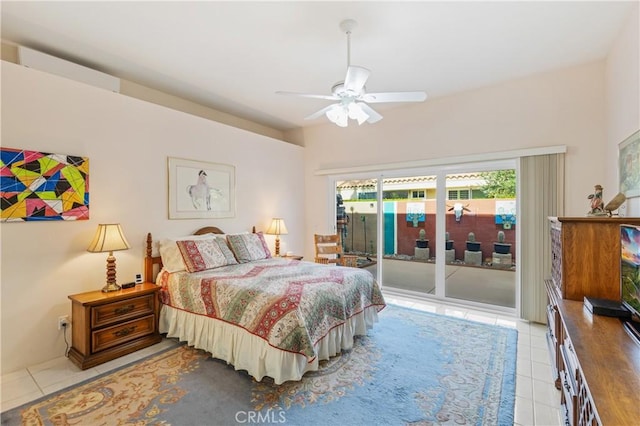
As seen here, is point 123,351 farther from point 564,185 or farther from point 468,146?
point 564,185

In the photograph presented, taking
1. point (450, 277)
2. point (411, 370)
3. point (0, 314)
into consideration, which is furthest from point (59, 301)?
point (450, 277)

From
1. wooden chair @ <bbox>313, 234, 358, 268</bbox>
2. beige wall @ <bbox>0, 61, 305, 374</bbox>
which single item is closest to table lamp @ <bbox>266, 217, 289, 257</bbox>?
wooden chair @ <bbox>313, 234, 358, 268</bbox>

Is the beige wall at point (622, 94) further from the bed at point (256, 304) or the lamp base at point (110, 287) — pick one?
the lamp base at point (110, 287)

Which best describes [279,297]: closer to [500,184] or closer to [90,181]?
[90,181]

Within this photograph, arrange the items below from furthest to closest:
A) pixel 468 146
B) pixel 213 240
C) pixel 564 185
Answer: pixel 468 146 < pixel 213 240 < pixel 564 185

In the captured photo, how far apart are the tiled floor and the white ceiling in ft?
9.63

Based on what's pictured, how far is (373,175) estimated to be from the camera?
486 cm

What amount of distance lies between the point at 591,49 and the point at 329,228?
13.2 ft

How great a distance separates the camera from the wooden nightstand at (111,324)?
8.32ft

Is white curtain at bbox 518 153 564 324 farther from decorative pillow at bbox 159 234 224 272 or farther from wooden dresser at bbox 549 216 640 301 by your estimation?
decorative pillow at bbox 159 234 224 272

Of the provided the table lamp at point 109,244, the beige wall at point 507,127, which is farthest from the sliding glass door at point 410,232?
the table lamp at point 109,244

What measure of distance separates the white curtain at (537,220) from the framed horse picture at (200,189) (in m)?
3.84

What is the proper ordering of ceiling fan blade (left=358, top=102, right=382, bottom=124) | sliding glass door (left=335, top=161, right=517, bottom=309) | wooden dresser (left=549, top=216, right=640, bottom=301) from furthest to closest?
sliding glass door (left=335, top=161, right=517, bottom=309), ceiling fan blade (left=358, top=102, right=382, bottom=124), wooden dresser (left=549, top=216, right=640, bottom=301)

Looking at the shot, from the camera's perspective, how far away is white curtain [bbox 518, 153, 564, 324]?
336 centimetres
